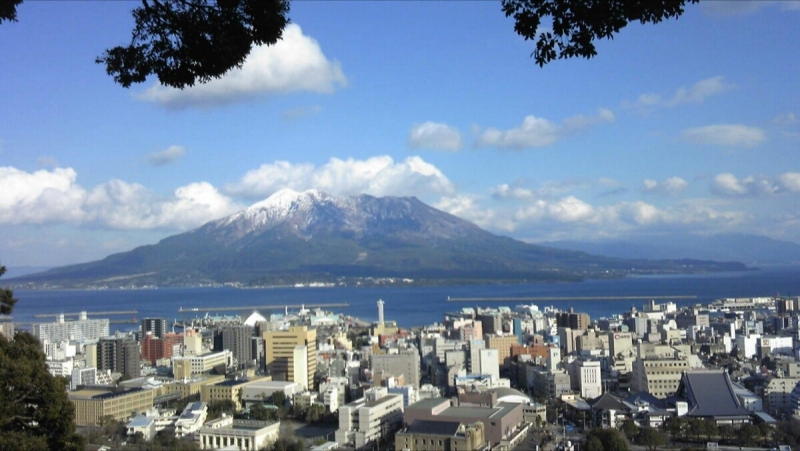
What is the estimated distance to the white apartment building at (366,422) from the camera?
9.38 meters

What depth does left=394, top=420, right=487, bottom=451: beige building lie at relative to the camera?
8406mm

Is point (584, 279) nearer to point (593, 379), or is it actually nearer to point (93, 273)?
point (93, 273)

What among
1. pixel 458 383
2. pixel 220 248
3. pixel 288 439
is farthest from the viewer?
pixel 220 248

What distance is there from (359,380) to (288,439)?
15.3 feet

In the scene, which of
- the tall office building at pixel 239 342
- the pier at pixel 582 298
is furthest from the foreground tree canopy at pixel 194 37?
the pier at pixel 582 298

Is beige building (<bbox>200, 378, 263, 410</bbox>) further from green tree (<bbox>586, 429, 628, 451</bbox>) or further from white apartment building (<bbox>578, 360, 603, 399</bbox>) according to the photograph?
green tree (<bbox>586, 429, 628, 451</bbox>)

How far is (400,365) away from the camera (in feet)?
46.4

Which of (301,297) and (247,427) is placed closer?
(247,427)

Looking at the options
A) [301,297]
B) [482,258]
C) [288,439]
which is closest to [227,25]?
[288,439]

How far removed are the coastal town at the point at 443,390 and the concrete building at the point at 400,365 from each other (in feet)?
0.08

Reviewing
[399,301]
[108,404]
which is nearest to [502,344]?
[108,404]

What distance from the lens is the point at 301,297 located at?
44.3m

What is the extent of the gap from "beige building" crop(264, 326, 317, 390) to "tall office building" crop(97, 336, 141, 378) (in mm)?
3252

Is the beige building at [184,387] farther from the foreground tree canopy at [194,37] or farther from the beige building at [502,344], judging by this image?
the foreground tree canopy at [194,37]
